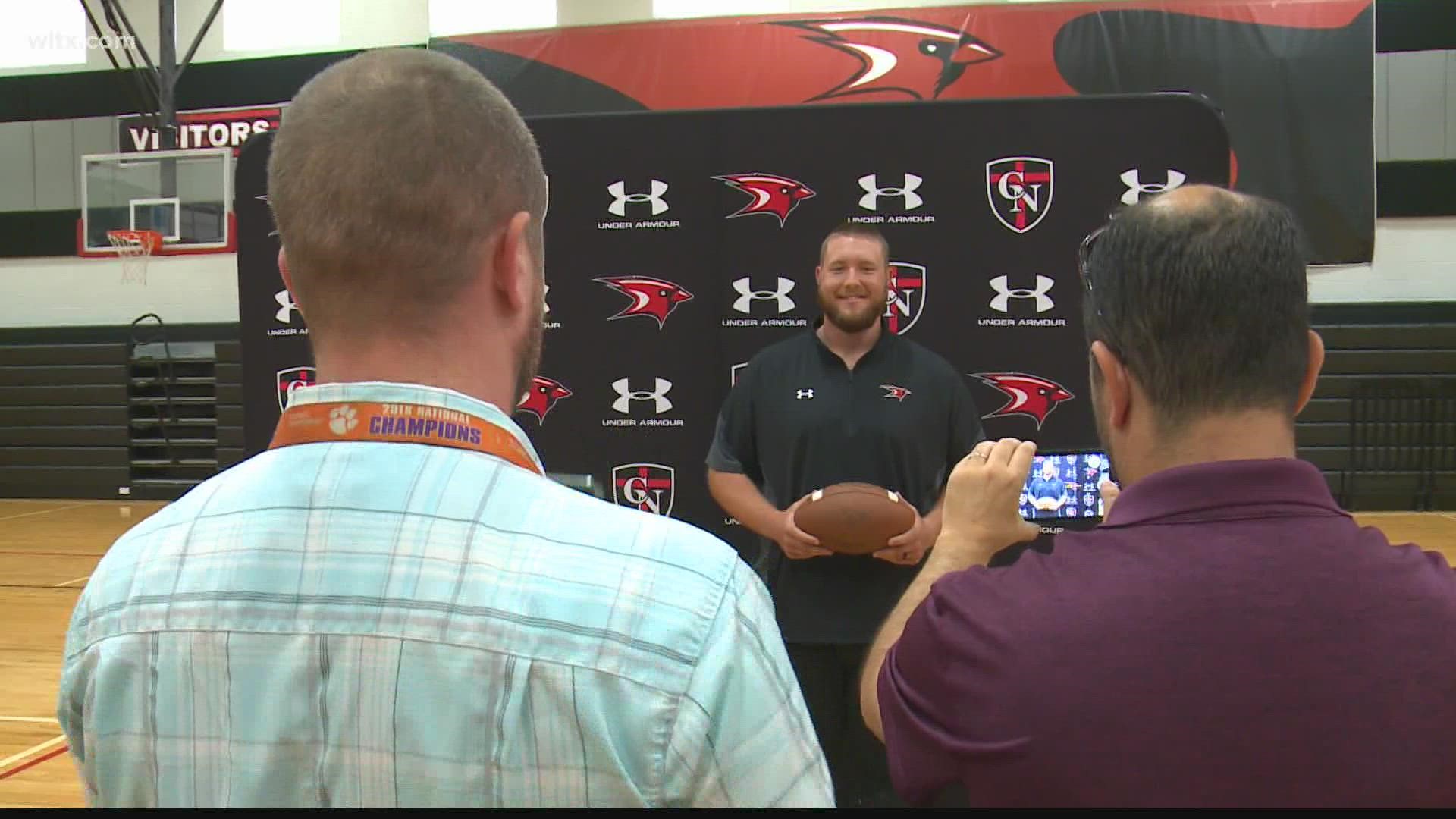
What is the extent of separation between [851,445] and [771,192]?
5.64 ft

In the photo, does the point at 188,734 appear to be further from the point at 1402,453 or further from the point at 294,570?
the point at 1402,453

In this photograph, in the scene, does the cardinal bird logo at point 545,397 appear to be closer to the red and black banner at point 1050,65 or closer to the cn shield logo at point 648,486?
the cn shield logo at point 648,486

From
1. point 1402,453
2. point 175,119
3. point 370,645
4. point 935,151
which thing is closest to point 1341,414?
point 1402,453

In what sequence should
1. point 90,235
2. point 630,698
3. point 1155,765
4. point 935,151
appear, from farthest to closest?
point 90,235, point 935,151, point 1155,765, point 630,698

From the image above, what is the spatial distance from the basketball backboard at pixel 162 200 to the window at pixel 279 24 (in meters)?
1.30

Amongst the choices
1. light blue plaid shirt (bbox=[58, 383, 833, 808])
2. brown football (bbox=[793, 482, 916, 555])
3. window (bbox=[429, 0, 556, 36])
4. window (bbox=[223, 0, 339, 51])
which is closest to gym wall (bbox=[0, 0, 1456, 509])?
window (bbox=[223, 0, 339, 51])

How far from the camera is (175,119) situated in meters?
11.2

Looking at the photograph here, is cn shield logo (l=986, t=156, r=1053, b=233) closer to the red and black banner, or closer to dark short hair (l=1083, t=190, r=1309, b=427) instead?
the red and black banner

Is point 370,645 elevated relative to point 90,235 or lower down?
lower down

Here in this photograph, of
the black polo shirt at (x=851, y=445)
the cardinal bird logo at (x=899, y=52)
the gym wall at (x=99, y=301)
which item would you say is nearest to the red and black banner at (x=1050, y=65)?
the cardinal bird logo at (x=899, y=52)

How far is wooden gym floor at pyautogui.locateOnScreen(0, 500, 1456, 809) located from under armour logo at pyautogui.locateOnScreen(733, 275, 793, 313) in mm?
2541

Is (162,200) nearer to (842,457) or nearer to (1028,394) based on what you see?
(1028,394)

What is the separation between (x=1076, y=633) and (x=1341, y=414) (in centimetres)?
1009

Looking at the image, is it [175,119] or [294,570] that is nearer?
[294,570]
